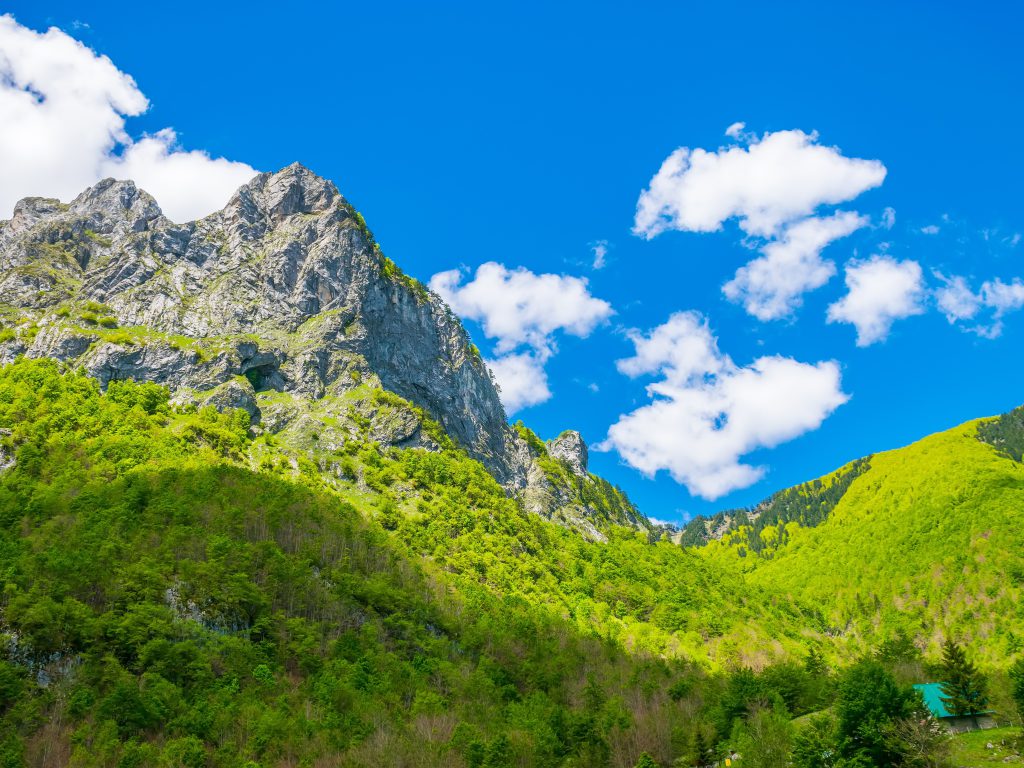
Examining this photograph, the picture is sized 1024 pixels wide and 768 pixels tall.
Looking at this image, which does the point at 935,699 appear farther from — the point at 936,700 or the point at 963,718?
the point at 963,718

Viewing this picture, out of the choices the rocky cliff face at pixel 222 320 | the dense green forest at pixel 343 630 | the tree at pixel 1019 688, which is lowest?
the tree at pixel 1019 688

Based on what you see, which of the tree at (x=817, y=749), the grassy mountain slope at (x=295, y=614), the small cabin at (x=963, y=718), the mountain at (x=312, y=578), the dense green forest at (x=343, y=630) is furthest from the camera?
the small cabin at (x=963, y=718)

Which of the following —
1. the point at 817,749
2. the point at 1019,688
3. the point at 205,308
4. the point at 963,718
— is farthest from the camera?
the point at 205,308

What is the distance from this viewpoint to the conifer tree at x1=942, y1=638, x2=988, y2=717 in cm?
7975

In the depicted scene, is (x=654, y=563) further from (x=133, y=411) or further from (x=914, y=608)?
(x=133, y=411)

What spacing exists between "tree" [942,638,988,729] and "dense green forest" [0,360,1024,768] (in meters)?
5.13

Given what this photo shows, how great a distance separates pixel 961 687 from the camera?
80750 mm

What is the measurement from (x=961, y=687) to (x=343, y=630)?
82075 mm

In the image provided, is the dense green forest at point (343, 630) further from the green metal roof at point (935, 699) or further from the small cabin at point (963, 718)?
the green metal roof at point (935, 699)

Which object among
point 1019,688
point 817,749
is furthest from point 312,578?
point 1019,688

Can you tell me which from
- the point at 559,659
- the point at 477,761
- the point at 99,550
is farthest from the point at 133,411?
the point at 477,761

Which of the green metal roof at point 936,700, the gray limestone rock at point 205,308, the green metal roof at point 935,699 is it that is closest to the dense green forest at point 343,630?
the green metal roof at point 936,700

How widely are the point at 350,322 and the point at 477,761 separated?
145m

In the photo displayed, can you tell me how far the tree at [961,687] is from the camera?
79.8 m
